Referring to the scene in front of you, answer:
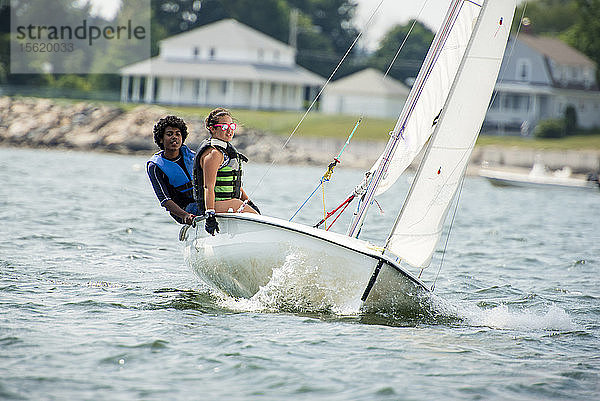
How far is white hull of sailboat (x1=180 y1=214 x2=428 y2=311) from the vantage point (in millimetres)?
7719

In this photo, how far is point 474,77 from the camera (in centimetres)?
802

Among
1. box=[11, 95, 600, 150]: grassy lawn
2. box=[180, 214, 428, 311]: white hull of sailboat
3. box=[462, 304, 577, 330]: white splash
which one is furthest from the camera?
box=[11, 95, 600, 150]: grassy lawn

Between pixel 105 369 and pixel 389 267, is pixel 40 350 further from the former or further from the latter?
pixel 389 267

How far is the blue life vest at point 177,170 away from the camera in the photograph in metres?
8.98

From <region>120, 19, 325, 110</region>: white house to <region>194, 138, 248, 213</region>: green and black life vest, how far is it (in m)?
52.0

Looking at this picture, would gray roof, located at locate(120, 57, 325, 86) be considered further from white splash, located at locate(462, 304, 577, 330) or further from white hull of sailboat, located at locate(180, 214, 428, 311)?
white hull of sailboat, located at locate(180, 214, 428, 311)

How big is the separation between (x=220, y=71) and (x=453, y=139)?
54532mm

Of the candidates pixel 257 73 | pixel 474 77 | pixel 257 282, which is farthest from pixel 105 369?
pixel 257 73

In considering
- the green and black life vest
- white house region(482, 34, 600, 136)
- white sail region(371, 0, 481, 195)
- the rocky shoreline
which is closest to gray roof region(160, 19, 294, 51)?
the rocky shoreline

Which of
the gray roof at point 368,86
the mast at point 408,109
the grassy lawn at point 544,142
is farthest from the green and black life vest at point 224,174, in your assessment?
the gray roof at point 368,86

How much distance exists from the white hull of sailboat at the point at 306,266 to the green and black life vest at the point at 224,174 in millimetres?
388

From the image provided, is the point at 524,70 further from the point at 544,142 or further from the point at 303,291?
the point at 303,291

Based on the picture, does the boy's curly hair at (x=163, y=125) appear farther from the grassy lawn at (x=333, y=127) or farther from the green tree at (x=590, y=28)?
the green tree at (x=590, y=28)

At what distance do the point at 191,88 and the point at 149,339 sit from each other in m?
55.8
